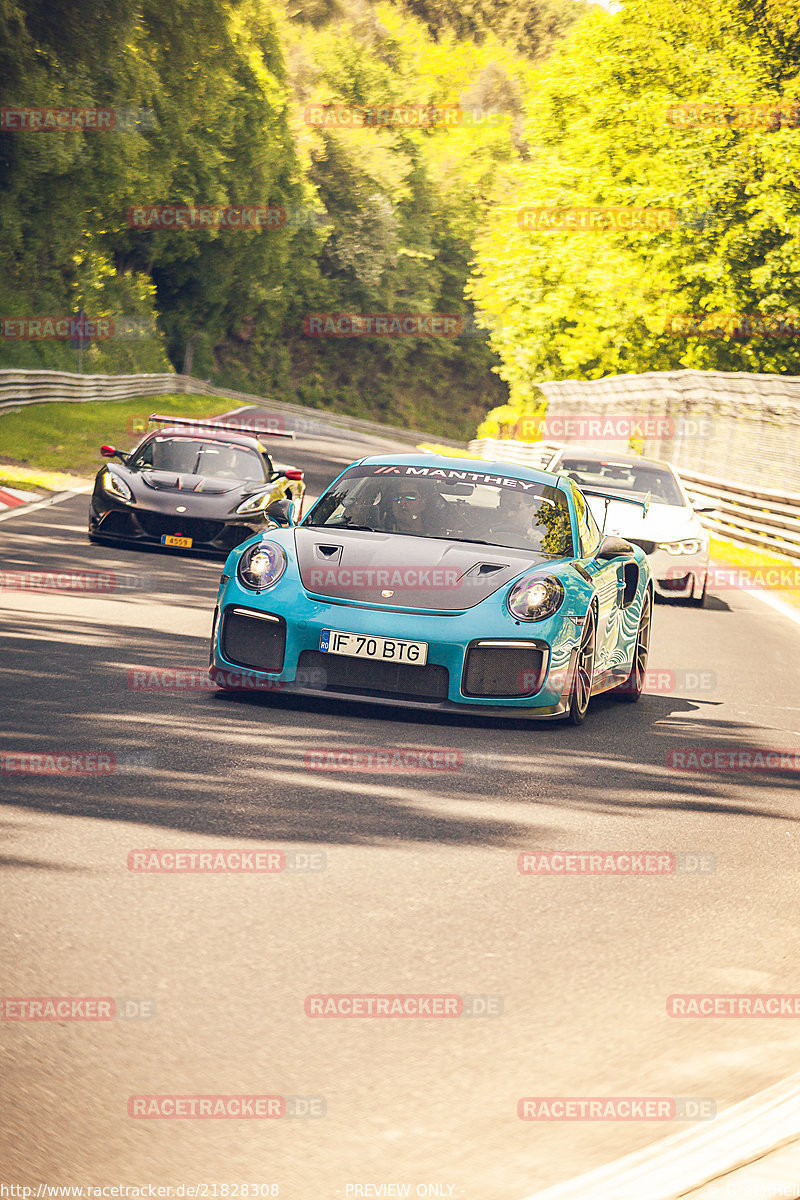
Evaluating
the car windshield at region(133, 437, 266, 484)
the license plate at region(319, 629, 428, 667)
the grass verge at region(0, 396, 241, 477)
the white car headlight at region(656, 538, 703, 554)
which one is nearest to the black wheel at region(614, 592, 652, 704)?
the license plate at region(319, 629, 428, 667)

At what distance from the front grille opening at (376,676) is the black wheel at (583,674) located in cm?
86

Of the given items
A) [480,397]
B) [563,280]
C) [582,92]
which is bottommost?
[480,397]

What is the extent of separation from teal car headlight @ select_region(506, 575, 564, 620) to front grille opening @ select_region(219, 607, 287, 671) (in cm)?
118

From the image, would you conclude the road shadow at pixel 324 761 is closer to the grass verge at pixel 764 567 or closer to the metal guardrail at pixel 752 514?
the grass verge at pixel 764 567

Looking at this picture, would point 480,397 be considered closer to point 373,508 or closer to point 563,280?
point 563,280

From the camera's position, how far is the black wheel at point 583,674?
27.1 feet

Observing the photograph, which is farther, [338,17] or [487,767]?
[338,17]

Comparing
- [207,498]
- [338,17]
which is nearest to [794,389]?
[207,498]

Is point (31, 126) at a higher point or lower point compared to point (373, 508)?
higher

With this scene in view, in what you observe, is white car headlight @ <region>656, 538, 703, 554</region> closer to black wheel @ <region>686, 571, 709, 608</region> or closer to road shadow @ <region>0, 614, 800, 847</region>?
black wheel @ <region>686, 571, 709, 608</region>

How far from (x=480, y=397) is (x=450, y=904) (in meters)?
97.7

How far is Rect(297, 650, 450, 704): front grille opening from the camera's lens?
7.74m

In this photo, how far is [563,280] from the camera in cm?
4941

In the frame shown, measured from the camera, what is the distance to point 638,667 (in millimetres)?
9789
